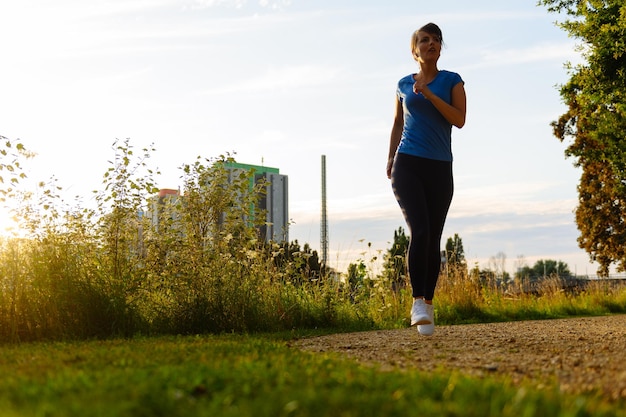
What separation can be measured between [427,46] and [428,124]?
703 mm

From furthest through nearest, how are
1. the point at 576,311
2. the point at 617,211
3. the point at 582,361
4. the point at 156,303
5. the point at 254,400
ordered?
the point at 617,211, the point at 576,311, the point at 156,303, the point at 582,361, the point at 254,400

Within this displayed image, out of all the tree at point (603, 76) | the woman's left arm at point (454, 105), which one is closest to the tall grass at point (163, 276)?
the woman's left arm at point (454, 105)

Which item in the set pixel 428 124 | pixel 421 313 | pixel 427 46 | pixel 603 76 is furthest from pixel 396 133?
pixel 603 76

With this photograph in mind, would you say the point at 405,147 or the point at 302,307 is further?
the point at 302,307

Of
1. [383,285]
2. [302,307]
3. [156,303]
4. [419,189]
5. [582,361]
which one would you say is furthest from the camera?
[383,285]

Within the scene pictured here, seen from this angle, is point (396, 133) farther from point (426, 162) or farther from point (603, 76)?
point (603, 76)

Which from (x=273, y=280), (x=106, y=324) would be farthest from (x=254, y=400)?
(x=273, y=280)

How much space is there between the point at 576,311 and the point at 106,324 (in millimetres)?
9633

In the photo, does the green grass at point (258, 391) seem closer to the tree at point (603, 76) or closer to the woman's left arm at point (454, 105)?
the woman's left arm at point (454, 105)

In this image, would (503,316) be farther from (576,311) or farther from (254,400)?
(254,400)

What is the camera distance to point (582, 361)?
414 centimetres

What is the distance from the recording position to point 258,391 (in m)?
2.74

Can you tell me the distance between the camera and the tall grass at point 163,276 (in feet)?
21.4

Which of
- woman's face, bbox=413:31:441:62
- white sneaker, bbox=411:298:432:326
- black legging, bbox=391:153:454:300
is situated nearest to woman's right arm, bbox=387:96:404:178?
black legging, bbox=391:153:454:300
